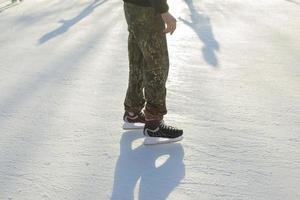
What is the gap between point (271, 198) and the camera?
2445 millimetres

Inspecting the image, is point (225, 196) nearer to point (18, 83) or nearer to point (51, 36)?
point (18, 83)

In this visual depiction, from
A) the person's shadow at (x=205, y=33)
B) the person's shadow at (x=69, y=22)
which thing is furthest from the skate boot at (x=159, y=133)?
the person's shadow at (x=69, y=22)

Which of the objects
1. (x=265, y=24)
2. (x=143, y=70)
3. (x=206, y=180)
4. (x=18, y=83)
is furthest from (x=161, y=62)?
(x=265, y=24)

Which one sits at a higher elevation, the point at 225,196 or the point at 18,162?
the point at 18,162

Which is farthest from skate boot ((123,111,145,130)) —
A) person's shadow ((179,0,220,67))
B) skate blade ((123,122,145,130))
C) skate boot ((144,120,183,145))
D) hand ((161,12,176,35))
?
person's shadow ((179,0,220,67))

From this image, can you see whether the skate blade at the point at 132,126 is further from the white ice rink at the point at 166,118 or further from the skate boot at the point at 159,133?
the skate boot at the point at 159,133

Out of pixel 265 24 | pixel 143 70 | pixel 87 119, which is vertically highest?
pixel 143 70

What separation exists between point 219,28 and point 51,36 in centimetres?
213

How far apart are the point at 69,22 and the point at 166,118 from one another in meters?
3.56

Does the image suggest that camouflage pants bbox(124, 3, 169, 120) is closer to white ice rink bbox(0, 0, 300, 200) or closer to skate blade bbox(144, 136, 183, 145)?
skate blade bbox(144, 136, 183, 145)

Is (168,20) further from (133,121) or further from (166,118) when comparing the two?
(166,118)

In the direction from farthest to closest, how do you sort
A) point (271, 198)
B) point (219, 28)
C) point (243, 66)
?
point (219, 28)
point (243, 66)
point (271, 198)

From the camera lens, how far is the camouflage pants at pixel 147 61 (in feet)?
8.87

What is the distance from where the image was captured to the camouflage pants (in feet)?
8.87
